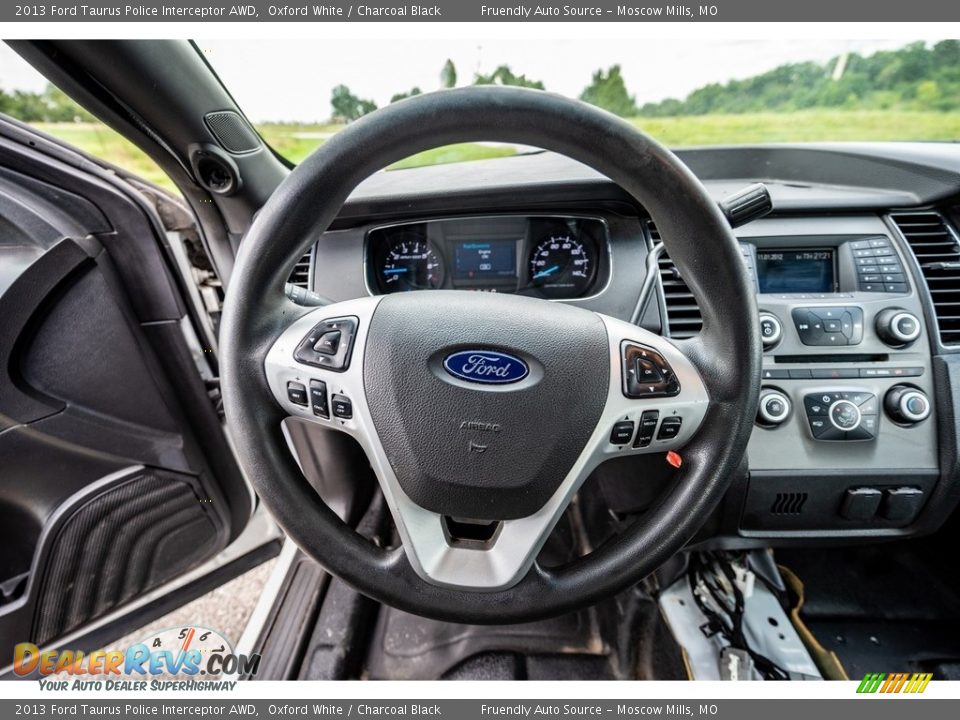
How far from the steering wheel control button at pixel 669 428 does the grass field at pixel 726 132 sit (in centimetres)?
80

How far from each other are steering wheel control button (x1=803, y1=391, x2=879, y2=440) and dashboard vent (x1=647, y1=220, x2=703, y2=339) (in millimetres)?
320

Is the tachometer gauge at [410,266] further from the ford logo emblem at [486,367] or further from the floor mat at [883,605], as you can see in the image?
the floor mat at [883,605]

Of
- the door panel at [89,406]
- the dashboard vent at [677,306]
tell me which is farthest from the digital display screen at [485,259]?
the door panel at [89,406]

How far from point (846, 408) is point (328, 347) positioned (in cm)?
118

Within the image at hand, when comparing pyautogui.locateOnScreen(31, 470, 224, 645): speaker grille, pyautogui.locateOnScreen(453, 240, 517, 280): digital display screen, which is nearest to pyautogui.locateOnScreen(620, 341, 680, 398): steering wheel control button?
pyautogui.locateOnScreen(453, 240, 517, 280): digital display screen

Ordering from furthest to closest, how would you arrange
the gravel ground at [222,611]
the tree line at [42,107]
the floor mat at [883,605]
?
the gravel ground at [222,611] < the floor mat at [883,605] < the tree line at [42,107]

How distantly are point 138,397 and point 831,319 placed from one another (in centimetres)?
185

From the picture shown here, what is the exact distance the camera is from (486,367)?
783 mm

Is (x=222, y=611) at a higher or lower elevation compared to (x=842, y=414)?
lower

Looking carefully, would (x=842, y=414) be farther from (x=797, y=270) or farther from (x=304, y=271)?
(x=304, y=271)

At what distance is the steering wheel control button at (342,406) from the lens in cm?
79

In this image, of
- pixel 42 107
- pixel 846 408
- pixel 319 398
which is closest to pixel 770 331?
pixel 846 408

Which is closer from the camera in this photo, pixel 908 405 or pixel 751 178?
pixel 908 405

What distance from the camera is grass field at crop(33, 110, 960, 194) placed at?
1192 mm
